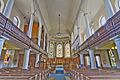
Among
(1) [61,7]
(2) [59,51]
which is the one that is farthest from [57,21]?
Answer: (2) [59,51]

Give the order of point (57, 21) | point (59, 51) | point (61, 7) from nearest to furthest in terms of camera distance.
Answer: point (61, 7) → point (57, 21) → point (59, 51)

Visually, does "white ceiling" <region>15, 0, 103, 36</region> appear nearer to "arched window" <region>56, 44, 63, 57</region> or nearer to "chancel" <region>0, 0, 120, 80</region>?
"chancel" <region>0, 0, 120, 80</region>

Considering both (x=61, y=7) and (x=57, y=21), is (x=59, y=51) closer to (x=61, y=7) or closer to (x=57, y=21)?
(x=57, y=21)

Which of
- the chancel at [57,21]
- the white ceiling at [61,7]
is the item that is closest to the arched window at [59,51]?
the chancel at [57,21]

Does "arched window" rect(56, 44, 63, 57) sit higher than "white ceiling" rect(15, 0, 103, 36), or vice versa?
"white ceiling" rect(15, 0, 103, 36)

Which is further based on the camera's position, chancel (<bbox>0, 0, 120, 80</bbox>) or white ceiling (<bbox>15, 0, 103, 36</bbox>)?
white ceiling (<bbox>15, 0, 103, 36</bbox>)

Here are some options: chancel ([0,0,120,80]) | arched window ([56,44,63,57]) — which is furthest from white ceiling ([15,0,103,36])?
arched window ([56,44,63,57])

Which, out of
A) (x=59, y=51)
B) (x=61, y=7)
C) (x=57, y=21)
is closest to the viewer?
(x=61, y=7)

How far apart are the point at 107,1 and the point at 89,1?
4164mm

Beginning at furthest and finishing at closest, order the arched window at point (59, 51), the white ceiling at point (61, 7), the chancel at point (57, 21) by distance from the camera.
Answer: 1. the arched window at point (59, 51)
2. the white ceiling at point (61, 7)
3. the chancel at point (57, 21)

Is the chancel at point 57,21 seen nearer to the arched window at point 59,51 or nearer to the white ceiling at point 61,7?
the white ceiling at point 61,7

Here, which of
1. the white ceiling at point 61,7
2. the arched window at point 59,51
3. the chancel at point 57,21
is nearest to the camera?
the chancel at point 57,21

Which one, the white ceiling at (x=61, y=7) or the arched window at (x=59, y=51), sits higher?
the white ceiling at (x=61, y=7)

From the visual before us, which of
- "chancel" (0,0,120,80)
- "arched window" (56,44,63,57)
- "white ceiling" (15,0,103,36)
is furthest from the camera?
"arched window" (56,44,63,57)
